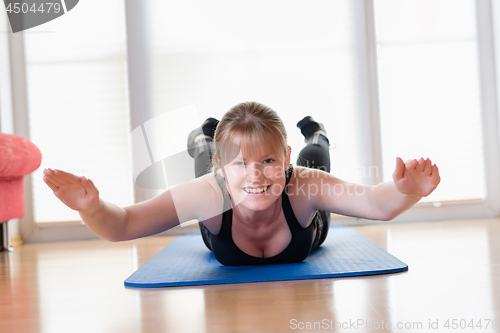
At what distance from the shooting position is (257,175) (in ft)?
4.58

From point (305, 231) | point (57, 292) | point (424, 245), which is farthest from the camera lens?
point (424, 245)

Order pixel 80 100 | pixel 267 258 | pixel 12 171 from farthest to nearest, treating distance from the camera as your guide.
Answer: pixel 80 100 < pixel 12 171 < pixel 267 258

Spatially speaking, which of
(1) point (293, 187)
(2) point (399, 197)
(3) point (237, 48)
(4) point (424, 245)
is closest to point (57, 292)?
(1) point (293, 187)

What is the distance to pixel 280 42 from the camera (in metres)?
2.98

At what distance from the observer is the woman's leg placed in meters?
1.88

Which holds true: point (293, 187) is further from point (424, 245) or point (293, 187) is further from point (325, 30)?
point (325, 30)

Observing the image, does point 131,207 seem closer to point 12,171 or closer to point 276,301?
point 276,301

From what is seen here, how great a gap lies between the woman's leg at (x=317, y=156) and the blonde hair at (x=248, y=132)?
1.38 feet

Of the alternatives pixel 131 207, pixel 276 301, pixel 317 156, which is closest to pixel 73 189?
pixel 131 207

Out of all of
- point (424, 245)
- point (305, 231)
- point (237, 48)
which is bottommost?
point (424, 245)

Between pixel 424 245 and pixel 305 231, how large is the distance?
26.0 inches

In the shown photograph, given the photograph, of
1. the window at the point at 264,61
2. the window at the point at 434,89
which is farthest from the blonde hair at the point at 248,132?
the window at the point at 434,89

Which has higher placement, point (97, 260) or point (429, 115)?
point (429, 115)

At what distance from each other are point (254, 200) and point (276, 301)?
32cm
